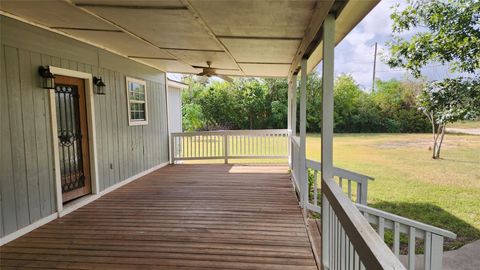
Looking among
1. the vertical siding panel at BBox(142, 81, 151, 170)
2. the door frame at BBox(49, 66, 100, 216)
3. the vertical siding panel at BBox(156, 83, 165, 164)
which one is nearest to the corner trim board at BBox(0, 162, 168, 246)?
the door frame at BBox(49, 66, 100, 216)

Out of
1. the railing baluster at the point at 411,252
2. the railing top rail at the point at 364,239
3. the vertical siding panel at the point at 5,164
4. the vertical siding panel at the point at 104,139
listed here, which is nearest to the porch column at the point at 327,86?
the railing top rail at the point at 364,239

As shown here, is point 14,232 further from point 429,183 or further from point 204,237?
point 429,183

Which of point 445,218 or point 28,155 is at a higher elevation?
point 28,155

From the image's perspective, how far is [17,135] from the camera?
3.20 m

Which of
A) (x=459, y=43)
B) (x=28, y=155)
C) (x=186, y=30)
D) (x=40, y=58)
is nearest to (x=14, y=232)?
(x=28, y=155)

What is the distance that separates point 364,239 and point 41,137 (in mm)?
3719

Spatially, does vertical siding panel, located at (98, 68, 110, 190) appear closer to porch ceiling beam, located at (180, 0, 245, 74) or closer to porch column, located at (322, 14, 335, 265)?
porch ceiling beam, located at (180, 0, 245, 74)

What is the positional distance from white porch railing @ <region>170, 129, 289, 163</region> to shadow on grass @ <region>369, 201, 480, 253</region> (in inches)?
114

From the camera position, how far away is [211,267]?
256 centimetres

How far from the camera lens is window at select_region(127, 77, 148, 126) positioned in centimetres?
586

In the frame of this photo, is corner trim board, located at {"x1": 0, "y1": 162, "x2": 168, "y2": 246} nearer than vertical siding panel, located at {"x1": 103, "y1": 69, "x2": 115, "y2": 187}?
Yes

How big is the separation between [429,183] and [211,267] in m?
7.15

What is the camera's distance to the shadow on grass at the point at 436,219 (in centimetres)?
466

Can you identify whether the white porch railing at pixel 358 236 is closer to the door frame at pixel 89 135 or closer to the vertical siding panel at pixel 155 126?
the door frame at pixel 89 135
